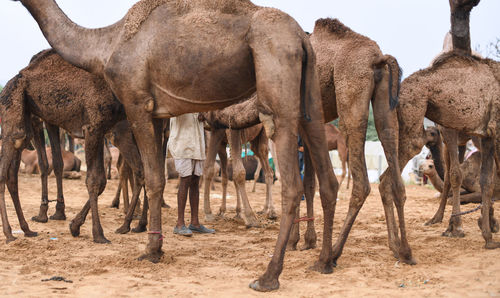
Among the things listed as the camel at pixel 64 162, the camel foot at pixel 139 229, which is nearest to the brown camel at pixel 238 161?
the camel foot at pixel 139 229

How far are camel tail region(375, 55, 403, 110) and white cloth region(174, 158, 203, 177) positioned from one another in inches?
127

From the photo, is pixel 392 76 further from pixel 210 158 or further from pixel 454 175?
pixel 210 158

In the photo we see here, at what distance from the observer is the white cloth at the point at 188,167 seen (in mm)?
7176

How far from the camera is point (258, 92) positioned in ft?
14.2

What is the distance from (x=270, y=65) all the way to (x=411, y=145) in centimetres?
226

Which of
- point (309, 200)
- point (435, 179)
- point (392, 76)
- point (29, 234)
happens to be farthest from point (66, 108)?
point (435, 179)

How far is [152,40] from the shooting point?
4840 mm

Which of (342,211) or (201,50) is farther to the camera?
(342,211)

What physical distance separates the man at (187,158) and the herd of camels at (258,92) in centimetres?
70

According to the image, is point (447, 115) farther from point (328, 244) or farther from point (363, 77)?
point (328, 244)

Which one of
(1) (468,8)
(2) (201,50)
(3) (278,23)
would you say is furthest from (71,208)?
(1) (468,8)

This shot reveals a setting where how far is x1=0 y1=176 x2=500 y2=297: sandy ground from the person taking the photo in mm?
4066

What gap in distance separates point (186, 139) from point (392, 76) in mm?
3369

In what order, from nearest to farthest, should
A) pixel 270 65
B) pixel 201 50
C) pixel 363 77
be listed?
pixel 270 65 → pixel 201 50 → pixel 363 77
